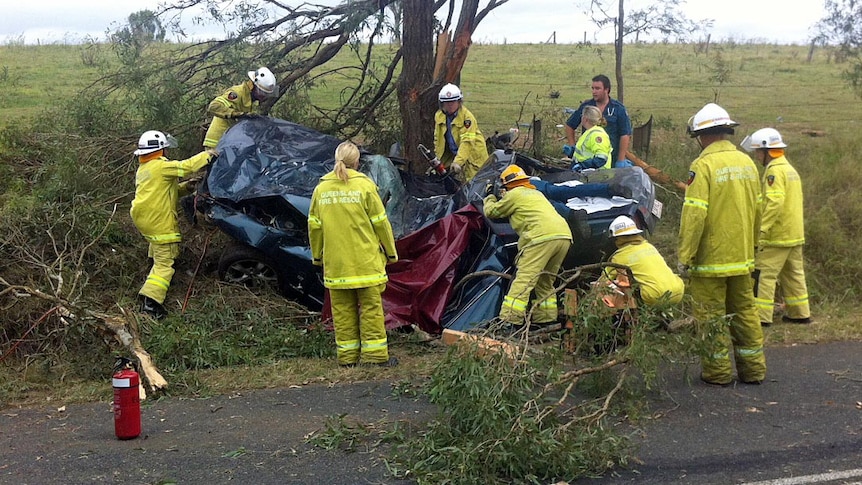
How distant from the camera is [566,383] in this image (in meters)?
5.04

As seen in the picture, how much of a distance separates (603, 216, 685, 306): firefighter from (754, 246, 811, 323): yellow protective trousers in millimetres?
2170

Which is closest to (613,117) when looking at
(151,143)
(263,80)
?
(263,80)

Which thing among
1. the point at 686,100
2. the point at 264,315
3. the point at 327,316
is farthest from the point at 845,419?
the point at 686,100

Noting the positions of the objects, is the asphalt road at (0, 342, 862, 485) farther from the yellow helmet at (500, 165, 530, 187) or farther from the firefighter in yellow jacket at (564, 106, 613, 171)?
the firefighter in yellow jacket at (564, 106, 613, 171)

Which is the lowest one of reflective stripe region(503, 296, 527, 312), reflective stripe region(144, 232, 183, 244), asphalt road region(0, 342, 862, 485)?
asphalt road region(0, 342, 862, 485)

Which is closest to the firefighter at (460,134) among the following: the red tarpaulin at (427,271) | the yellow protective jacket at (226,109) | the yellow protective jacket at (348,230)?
the red tarpaulin at (427,271)

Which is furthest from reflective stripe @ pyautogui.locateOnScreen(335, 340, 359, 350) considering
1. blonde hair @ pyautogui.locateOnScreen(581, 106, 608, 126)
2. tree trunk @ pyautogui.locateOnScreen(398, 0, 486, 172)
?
tree trunk @ pyautogui.locateOnScreen(398, 0, 486, 172)

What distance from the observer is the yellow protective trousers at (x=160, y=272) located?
23.3ft

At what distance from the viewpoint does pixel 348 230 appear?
6.20m

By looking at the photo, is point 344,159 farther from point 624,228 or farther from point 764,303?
point 764,303

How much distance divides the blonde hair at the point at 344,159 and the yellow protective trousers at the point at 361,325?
878mm

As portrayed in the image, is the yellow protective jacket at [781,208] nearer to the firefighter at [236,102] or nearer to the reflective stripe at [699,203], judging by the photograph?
the reflective stripe at [699,203]

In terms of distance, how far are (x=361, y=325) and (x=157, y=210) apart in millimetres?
2205

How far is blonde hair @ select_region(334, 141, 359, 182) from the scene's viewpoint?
6.20 meters
